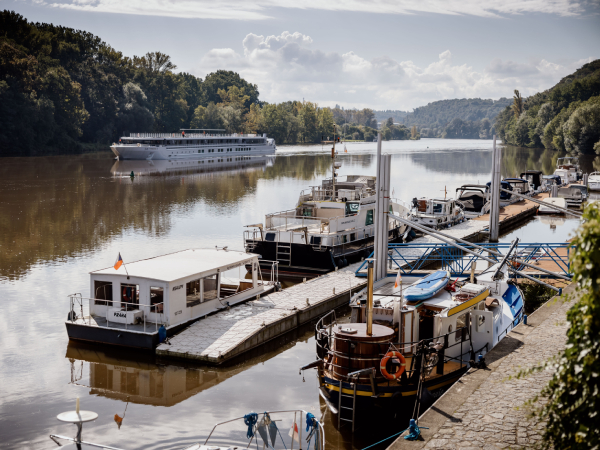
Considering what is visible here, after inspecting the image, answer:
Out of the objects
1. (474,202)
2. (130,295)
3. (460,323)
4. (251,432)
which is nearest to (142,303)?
(130,295)

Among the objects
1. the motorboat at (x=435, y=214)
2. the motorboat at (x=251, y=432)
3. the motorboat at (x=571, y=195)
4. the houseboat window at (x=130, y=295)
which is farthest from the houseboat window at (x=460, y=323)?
the motorboat at (x=571, y=195)

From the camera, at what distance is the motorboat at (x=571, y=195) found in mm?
53281

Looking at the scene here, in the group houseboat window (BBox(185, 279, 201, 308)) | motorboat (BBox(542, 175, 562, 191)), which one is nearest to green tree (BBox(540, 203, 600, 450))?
houseboat window (BBox(185, 279, 201, 308))

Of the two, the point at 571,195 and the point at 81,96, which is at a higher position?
the point at 81,96

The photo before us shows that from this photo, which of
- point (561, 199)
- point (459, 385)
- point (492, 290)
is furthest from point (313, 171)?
point (459, 385)

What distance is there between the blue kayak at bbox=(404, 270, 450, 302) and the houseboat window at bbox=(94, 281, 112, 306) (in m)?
10.1

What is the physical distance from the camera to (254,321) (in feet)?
66.8

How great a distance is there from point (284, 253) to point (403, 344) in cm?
1572

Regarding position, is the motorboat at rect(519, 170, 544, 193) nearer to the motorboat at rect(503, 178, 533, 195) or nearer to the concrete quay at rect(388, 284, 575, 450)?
the motorboat at rect(503, 178, 533, 195)

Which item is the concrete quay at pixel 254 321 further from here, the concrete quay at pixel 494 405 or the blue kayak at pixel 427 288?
the concrete quay at pixel 494 405

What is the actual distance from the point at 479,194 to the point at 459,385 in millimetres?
36666

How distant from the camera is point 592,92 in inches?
5714

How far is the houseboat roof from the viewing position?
1947 centimetres

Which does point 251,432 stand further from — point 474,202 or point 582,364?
point 474,202
